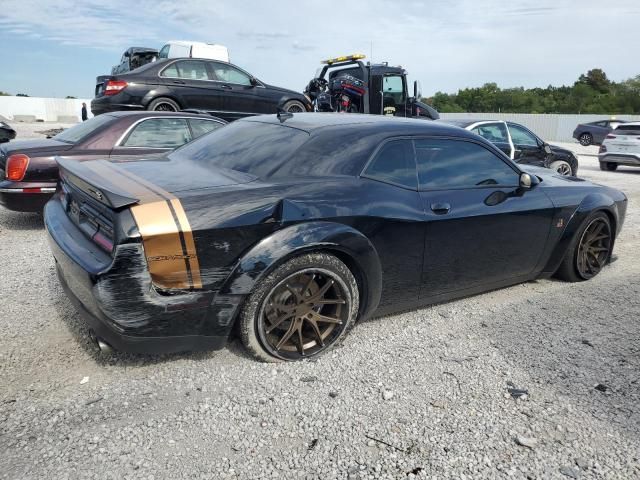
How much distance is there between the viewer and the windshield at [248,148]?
3.25 meters

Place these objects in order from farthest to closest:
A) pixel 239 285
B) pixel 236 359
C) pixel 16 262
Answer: pixel 16 262 → pixel 236 359 → pixel 239 285

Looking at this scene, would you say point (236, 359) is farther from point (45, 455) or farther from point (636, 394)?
point (636, 394)

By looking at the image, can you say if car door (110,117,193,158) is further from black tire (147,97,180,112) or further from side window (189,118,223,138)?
black tire (147,97,180,112)

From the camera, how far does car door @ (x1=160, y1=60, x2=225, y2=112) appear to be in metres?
9.62

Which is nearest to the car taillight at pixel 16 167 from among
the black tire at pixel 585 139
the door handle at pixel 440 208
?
the door handle at pixel 440 208

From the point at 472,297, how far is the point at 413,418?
6.15 feet

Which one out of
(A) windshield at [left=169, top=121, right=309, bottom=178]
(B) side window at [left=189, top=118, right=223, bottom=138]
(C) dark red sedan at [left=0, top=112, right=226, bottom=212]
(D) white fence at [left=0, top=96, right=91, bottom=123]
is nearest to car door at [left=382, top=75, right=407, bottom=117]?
(B) side window at [left=189, top=118, right=223, bottom=138]

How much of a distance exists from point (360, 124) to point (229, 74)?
763cm

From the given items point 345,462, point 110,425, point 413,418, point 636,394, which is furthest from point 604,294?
point 110,425

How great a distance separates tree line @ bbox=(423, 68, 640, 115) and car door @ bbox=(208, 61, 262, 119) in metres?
38.2

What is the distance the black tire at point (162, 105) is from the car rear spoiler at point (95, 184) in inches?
245

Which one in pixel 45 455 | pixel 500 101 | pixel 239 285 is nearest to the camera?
pixel 45 455

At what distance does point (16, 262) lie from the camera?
472 centimetres

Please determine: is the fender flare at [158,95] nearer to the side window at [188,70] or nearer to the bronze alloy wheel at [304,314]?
the side window at [188,70]
